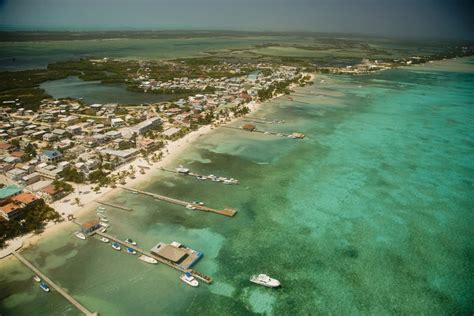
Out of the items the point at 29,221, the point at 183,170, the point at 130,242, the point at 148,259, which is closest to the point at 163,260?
the point at 148,259

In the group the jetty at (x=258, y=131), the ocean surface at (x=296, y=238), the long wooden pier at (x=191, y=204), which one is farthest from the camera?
the jetty at (x=258, y=131)

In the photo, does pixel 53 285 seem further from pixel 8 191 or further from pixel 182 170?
pixel 182 170

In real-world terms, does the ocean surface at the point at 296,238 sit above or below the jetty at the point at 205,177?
below

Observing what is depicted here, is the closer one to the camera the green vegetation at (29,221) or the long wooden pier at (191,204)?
the green vegetation at (29,221)

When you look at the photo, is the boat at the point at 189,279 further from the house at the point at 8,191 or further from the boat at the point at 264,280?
the house at the point at 8,191

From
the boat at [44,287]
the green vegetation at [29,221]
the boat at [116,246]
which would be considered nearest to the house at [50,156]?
the green vegetation at [29,221]
